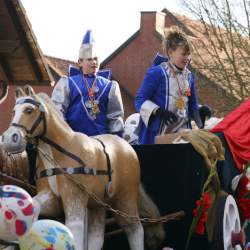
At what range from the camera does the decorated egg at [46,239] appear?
568 centimetres

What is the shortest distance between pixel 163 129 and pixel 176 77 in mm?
487

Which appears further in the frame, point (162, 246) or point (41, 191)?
point (162, 246)

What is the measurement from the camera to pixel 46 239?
5719mm

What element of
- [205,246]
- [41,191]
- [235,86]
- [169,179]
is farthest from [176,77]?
[235,86]

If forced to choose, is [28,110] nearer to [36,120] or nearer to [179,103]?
[36,120]

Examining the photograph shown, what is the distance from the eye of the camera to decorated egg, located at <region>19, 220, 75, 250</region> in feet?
18.6

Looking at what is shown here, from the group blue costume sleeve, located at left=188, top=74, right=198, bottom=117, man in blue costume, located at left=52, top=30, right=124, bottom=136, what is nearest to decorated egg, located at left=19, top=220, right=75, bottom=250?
man in blue costume, located at left=52, top=30, right=124, bottom=136

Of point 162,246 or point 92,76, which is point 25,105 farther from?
point 162,246

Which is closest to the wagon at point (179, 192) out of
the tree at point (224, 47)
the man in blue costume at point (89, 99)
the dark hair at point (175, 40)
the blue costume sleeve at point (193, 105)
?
the man in blue costume at point (89, 99)

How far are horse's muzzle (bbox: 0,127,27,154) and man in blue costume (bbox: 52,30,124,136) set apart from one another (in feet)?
4.42

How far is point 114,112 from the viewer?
8117 millimetres

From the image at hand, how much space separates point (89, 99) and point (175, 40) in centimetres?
111

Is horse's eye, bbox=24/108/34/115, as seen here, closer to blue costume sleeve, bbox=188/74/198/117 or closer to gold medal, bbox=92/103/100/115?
gold medal, bbox=92/103/100/115

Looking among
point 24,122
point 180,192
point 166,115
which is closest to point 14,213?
point 24,122
